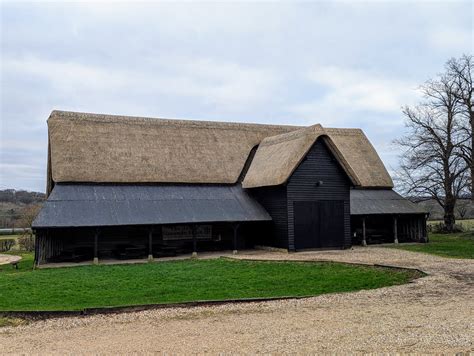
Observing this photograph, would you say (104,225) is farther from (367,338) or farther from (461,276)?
(367,338)

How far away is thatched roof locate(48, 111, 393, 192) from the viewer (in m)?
24.7

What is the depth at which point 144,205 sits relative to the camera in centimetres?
2353

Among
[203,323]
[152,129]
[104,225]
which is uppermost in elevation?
[152,129]

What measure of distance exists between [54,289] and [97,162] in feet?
38.5

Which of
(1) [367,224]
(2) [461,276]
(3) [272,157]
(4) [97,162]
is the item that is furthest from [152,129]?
(2) [461,276]

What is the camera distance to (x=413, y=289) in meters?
13.0

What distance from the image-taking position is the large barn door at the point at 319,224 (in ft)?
80.4

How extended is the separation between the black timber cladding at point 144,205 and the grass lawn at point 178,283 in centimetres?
295

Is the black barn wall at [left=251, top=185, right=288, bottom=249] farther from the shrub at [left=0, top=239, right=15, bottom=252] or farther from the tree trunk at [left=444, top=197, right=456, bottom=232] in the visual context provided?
the shrub at [left=0, top=239, right=15, bottom=252]

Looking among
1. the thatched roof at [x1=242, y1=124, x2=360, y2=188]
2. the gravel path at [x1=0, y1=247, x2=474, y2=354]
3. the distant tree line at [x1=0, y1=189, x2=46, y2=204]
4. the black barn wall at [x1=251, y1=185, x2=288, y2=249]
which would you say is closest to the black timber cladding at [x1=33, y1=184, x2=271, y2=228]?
the black barn wall at [x1=251, y1=185, x2=288, y2=249]

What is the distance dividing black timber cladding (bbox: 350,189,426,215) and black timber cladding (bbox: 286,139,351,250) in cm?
202

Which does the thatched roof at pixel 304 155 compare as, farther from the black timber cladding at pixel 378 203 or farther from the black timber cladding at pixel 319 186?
the black timber cladding at pixel 378 203

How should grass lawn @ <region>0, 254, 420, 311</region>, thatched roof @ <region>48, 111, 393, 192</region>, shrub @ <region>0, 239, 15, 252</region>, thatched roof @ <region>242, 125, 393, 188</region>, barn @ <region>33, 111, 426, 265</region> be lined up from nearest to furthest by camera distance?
grass lawn @ <region>0, 254, 420, 311</region>
barn @ <region>33, 111, 426, 265</region>
thatched roof @ <region>242, 125, 393, 188</region>
thatched roof @ <region>48, 111, 393, 192</region>
shrub @ <region>0, 239, 15, 252</region>

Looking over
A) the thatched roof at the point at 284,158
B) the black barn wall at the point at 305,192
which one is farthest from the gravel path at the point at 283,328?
the thatched roof at the point at 284,158
